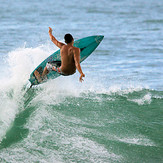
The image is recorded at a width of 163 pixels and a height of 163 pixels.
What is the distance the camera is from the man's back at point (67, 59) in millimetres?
7837

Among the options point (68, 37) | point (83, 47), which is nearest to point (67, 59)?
point (68, 37)

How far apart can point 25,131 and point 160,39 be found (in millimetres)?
15897

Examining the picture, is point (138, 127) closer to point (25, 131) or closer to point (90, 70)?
point (25, 131)

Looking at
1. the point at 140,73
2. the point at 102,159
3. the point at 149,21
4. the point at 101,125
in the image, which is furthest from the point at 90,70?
the point at 149,21

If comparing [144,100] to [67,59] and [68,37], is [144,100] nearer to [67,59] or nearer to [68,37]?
[67,59]

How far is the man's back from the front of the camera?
309 inches

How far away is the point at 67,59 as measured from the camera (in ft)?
26.1

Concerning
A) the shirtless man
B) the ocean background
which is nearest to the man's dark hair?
the shirtless man

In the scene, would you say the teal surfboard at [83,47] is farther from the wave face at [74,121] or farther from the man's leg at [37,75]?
the wave face at [74,121]

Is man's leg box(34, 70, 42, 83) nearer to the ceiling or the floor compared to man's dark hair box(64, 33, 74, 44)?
nearer to the floor

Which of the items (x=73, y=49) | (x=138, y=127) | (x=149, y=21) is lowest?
(x=149, y=21)

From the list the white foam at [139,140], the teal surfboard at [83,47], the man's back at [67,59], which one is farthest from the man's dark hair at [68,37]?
the white foam at [139,140]

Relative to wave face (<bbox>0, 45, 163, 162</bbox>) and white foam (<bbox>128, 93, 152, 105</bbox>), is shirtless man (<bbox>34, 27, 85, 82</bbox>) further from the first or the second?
white foam (<bbox>128, 93, 152, 105</bbox>)

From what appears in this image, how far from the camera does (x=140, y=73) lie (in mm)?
13883
